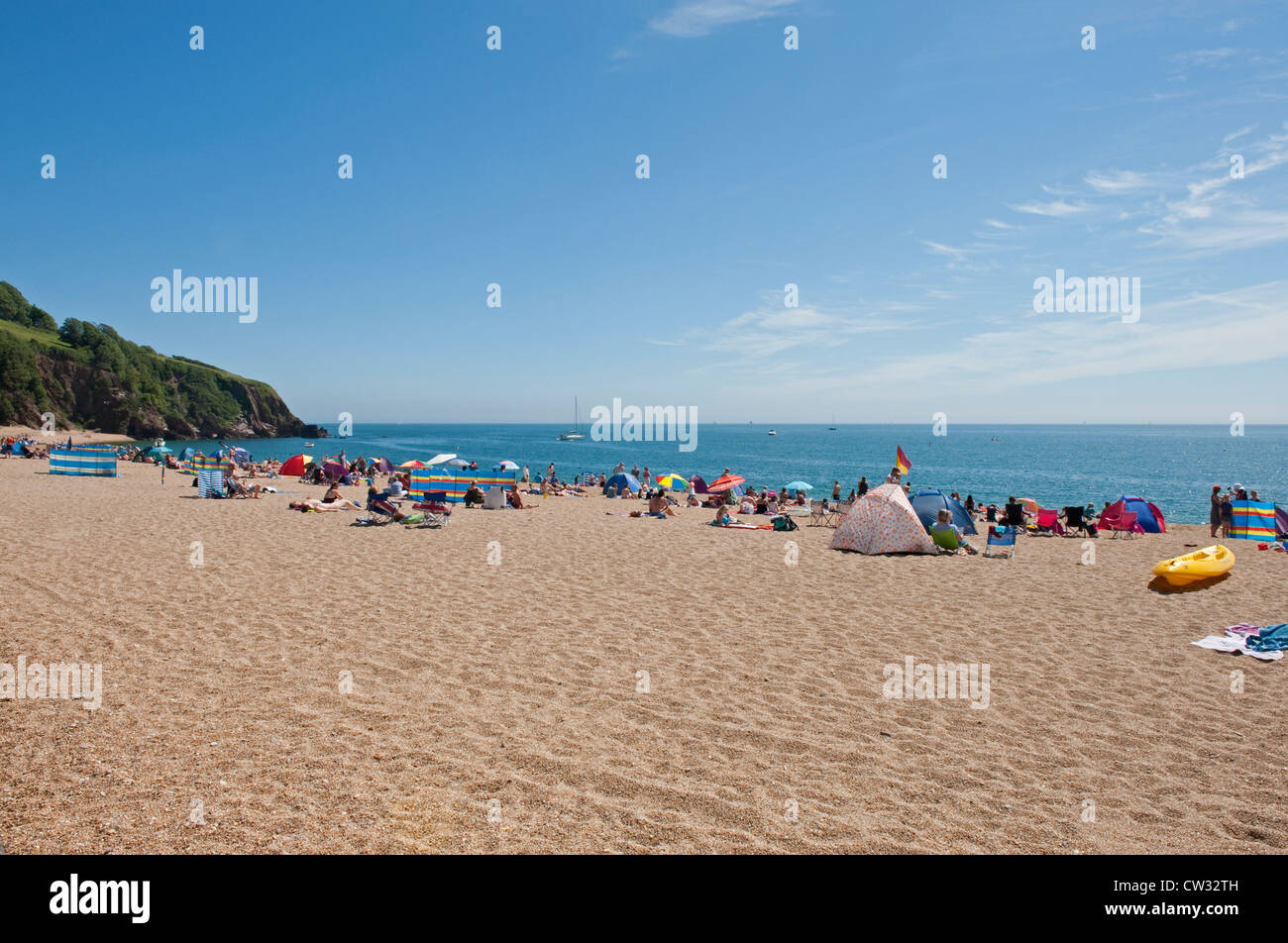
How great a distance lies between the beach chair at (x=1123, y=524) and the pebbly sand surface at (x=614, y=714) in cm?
837

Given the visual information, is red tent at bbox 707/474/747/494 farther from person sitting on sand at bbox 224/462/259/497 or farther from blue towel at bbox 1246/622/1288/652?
blue towel at bbox 1246/622/1288/652

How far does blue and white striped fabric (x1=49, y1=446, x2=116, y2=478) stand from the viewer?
28719 millimetres

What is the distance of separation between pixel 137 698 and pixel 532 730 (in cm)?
365

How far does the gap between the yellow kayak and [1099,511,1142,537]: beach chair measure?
8.60 m

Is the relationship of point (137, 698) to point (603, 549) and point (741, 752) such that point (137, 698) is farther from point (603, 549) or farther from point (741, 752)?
point (603, 549)

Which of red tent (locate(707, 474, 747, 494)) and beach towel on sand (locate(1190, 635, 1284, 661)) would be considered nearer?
beach towel on sand (locate(1190, 635, 1284, 661))

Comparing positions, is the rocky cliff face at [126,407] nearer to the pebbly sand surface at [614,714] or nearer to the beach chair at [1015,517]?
the pebbly sand surface at [614,714]

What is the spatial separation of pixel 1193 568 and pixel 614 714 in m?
11.7

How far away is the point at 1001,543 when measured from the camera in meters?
14.9

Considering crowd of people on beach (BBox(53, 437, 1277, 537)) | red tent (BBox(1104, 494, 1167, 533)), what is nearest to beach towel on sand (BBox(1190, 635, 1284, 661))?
crowd of people on beach (BBox(53, 437, 1277, 537))

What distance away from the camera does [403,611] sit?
9062 mm

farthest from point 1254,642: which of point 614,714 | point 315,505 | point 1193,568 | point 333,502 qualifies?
point 333,502

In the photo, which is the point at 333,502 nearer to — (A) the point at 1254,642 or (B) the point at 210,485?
(B) the point at 210,485
